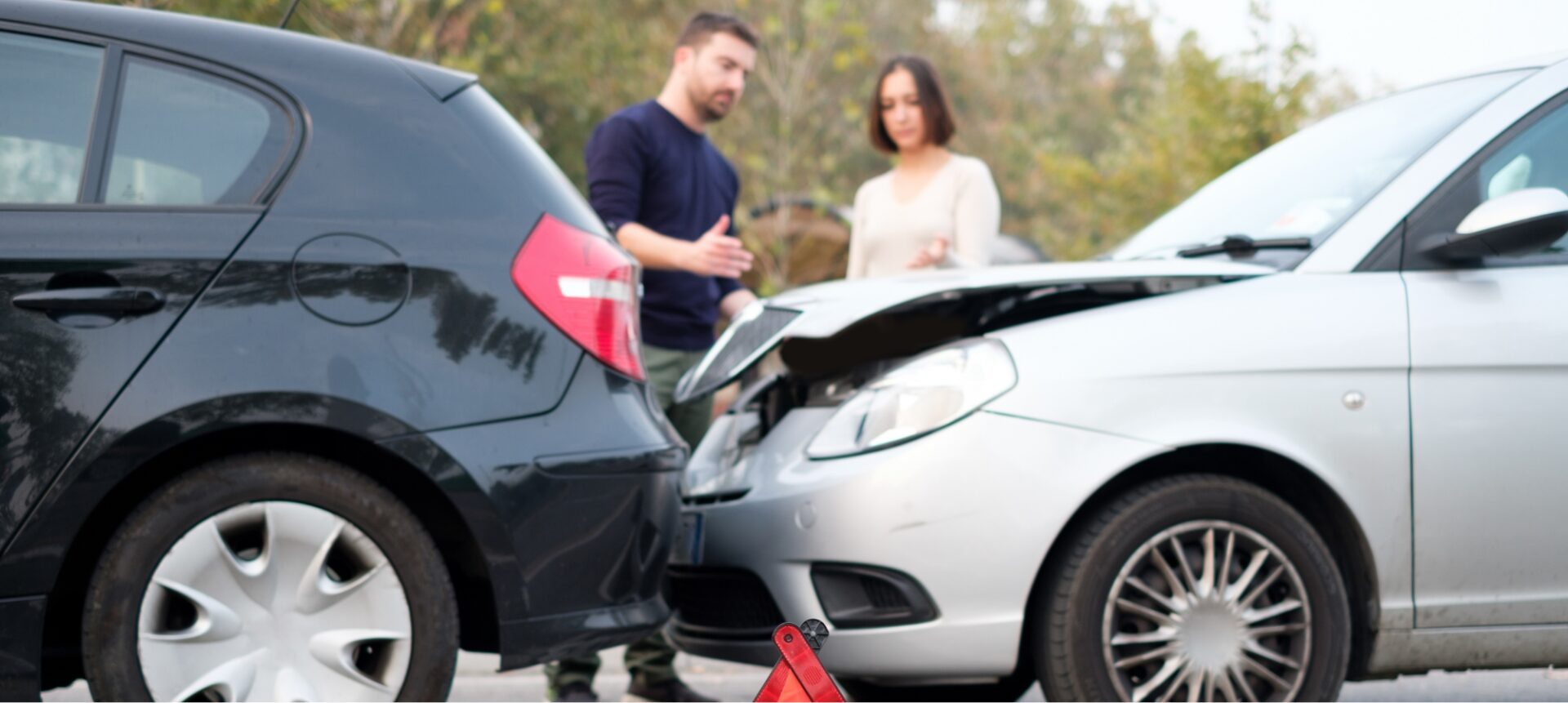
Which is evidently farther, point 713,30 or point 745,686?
point 745,686

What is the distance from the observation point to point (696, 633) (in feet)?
11.7

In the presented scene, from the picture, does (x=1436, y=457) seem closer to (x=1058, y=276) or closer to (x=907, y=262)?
(x=1058, y=276)

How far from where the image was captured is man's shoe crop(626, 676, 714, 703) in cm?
434

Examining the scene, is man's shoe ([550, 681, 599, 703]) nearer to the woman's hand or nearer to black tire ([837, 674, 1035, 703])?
black tire ([837, 674, 1035, 703])

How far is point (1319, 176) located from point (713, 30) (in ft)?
6.01

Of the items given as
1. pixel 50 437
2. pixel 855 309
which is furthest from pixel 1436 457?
pixel 50 437

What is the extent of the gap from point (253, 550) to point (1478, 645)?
2.58 meters

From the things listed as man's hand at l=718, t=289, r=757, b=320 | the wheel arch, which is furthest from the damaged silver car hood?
man's hand at l=718, t=289, r=757, b=320

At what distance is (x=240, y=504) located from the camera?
2691 mm

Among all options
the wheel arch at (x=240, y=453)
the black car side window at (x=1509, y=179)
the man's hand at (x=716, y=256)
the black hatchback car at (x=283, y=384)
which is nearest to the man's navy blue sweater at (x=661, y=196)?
the man's hand at (x=716, y=256)

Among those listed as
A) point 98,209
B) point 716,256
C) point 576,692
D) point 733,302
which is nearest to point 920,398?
point 716,256

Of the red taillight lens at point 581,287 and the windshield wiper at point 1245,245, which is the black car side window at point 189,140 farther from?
the windshield wiper at point 1245,245

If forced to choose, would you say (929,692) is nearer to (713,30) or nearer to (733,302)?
(733,302)

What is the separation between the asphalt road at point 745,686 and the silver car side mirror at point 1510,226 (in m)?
1.48
